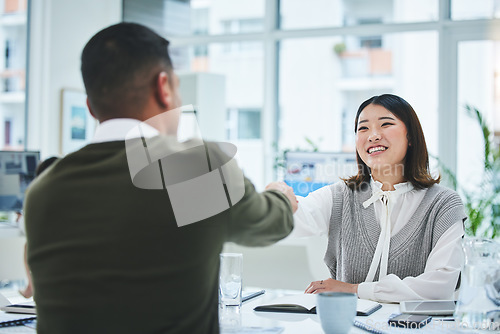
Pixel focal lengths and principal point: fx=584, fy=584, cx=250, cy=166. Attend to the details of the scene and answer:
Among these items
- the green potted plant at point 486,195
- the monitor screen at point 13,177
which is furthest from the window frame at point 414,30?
the monitor screen at point 13,177

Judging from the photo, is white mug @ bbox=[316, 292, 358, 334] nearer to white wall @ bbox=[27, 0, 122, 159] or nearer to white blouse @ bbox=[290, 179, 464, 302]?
white blouse @ bbox=[290, 179, 464, 302]

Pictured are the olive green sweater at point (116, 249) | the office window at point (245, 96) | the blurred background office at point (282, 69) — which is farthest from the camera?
the office window at point (245, 96)

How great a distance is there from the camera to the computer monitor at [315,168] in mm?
4617

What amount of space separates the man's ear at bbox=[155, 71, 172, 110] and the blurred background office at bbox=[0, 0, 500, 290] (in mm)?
3764

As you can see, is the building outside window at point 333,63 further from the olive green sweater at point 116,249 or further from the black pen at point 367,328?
the olive green sweater at point 116,249

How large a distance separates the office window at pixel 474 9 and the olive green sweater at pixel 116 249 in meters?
4.54

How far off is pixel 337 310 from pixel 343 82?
4.26m

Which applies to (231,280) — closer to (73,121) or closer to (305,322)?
(305,322)

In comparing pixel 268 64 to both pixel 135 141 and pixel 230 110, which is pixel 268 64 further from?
pixel 135 141

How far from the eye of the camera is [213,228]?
0.91 m

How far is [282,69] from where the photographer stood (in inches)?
215

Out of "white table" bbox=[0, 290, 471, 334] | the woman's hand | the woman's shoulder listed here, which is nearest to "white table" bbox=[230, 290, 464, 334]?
"white table" bbox=[0, 290, 471, 334]

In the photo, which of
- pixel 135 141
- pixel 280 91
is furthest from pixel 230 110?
pixel 135 141

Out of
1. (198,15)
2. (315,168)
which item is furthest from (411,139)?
→ (198,15)
